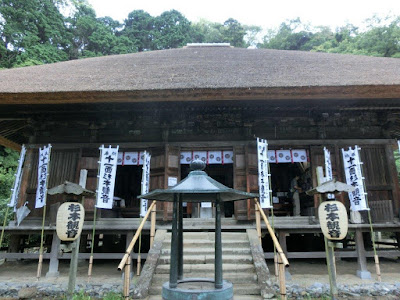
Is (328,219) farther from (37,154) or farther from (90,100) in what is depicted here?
(37,154)

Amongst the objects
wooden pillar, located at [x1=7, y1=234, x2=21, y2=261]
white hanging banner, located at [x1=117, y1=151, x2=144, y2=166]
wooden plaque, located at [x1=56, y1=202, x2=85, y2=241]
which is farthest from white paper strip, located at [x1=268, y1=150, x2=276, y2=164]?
wooden pillar, located at [x1=7, y1=234, x2=21, y2=261]

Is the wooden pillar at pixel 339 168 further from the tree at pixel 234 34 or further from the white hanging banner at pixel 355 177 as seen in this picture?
the tree at pixel 234 34

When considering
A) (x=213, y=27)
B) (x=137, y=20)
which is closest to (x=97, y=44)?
(x=137, y=20)

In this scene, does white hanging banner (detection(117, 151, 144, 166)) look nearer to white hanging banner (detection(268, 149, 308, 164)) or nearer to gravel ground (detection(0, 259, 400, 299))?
gravel ground (detection(0, 259, 400, 299))

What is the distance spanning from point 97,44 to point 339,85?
77.8 feet

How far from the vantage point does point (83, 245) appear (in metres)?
7.30

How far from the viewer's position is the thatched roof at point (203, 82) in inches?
234

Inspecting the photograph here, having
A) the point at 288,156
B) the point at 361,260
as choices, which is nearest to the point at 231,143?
the point at 288,156

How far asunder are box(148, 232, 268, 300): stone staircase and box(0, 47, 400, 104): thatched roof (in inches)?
123

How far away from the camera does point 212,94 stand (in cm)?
604

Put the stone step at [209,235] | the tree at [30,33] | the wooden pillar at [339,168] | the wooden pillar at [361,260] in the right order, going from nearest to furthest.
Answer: the wooden pillar at [361,260]
the stone step at [209,235]
the wooden pillar at [339,168]
the tree at [30,33]

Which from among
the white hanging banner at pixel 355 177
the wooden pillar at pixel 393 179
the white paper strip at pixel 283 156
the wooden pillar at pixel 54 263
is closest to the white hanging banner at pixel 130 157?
the wooden pillar at pixel 54 263

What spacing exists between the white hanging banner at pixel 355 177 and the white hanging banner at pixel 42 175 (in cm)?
752

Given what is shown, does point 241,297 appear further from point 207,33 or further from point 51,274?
point 207,33
